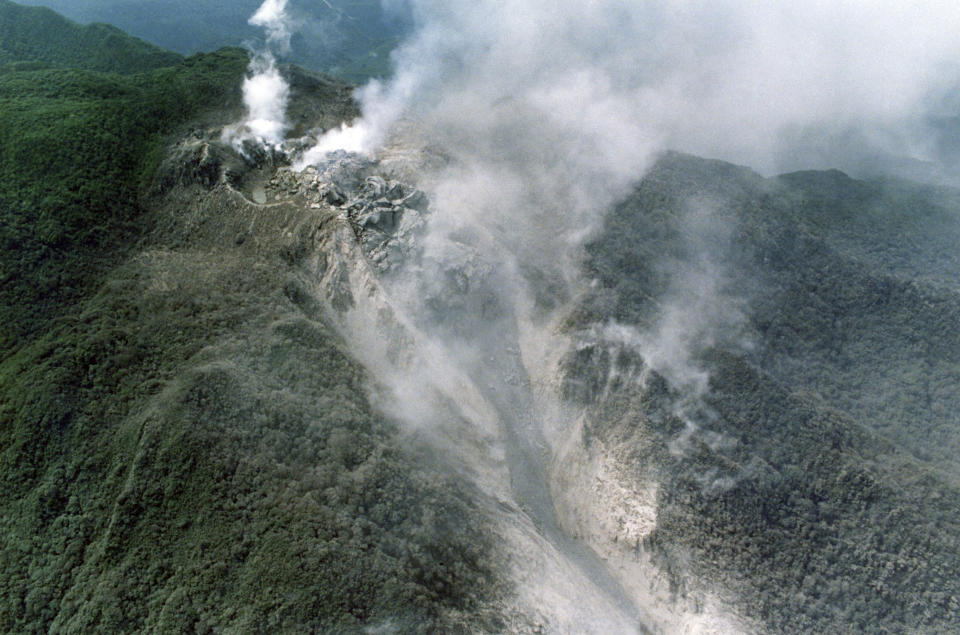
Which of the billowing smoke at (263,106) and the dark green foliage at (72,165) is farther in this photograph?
the billowing smoke at (263,106)

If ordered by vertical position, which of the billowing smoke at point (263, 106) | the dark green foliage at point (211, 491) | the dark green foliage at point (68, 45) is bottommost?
the dark green foliage at point (211, 491)

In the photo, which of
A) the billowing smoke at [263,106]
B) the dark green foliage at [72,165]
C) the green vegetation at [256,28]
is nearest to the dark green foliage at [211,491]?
the dark green foliage at [72,165]

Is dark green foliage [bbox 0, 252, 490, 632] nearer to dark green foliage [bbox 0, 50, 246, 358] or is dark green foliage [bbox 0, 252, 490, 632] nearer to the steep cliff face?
the steep cliff face

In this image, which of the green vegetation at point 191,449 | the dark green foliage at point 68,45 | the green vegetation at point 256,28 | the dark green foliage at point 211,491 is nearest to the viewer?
the dark green foliage at point 211,491

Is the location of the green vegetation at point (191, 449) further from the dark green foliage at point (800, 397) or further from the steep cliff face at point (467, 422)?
the dark green foliage at point (800, 397)

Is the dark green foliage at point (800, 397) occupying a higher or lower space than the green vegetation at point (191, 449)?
higher

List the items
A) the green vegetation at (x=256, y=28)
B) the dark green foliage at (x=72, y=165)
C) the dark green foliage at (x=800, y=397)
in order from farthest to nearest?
the green vegetation at (x=256, y=28)
the dark green foliage at (x=72, y=165)
the dark green foliage at (x=800, y=397)
